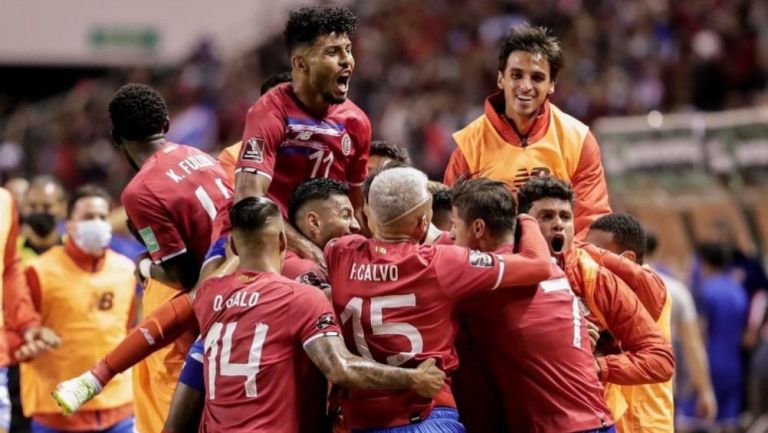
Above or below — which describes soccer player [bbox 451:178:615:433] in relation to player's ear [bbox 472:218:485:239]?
below

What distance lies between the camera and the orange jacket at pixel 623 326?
6926 millimetres

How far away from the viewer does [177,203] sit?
763 centimetres

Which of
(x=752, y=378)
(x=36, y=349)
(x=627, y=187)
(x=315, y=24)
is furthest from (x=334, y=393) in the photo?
(x=627, y=187)

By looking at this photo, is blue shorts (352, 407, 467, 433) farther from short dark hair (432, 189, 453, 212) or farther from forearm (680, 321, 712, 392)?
forearm (680, 321, 712, 392)

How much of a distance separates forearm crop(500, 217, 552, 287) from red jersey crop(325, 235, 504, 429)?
0.05 metres

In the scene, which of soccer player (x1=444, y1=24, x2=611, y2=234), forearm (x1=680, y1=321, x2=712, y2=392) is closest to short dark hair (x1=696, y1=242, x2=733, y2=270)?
forearm (x1=680, y1=321, x2=712, y2=392)

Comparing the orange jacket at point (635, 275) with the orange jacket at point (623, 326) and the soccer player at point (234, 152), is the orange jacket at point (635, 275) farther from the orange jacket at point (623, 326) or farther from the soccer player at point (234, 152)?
the soccer player at point (234, 152)

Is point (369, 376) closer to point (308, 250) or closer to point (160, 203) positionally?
point (308, 250)

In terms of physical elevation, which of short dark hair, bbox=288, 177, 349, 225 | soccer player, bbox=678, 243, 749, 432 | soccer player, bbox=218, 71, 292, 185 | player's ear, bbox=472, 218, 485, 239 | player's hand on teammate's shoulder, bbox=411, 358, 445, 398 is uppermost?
soccer player, bbox=218, 71, 292, 185

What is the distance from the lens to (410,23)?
24.8m

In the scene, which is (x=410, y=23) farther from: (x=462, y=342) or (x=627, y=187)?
(x=462, y=342)

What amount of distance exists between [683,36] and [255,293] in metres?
14.8

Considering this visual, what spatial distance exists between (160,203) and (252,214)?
1.11m

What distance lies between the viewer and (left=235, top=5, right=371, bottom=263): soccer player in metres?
7.30
